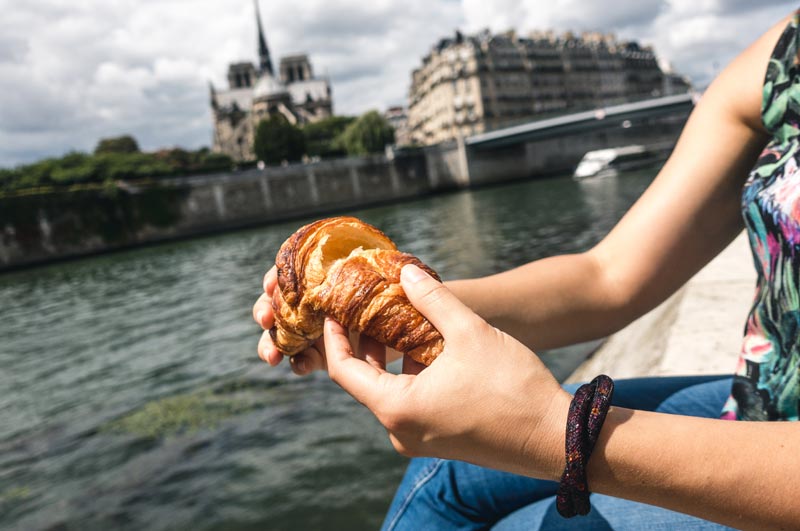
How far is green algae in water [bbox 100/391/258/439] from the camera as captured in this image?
6.44 m

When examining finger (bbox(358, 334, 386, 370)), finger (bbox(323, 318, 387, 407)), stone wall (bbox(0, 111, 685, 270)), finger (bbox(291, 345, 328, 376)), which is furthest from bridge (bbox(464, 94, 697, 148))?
finger (bbox(323, 318, 387, 407))

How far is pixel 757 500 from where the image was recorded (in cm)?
94

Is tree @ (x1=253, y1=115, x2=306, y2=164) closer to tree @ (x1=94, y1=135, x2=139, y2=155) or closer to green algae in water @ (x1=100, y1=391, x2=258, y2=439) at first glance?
tree @ (x1=94, y1=135, x2=139, y2=155)

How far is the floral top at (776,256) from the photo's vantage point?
4.34 feet

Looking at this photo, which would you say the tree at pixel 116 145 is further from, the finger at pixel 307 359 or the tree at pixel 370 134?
the finger at pixel 307 359

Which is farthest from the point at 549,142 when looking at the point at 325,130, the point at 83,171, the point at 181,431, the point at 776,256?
the point at 776,256

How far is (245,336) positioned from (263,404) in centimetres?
361

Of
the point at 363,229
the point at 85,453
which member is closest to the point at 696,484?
the point at 363,229

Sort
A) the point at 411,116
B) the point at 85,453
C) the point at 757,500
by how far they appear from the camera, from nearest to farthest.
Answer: the point at 757,500
the point at 85,453
the point at 411,116

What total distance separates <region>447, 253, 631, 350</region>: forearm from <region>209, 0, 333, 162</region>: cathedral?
8293 cm

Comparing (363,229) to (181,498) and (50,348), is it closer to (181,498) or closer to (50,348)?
(181,498)

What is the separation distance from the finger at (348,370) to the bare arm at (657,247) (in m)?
0.45

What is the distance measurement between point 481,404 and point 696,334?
316 cm

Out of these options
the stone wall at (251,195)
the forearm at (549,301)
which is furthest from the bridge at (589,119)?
the forearm at (549,301)
